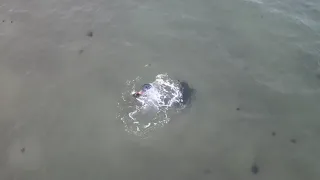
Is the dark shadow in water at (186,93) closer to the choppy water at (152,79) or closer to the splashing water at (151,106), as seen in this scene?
the splashing water at (151,106)

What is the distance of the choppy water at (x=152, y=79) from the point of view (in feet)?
40.2

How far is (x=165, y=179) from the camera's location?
11.8m

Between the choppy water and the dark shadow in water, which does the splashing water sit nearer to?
the dark shadow in water

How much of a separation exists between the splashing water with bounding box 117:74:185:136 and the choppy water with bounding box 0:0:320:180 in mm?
324

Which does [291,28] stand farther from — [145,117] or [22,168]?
[22,168]

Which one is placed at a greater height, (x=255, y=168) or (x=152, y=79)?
(x=152, y=79)

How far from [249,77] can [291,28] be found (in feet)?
12.4

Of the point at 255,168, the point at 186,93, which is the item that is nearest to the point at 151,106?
the point at 186,93

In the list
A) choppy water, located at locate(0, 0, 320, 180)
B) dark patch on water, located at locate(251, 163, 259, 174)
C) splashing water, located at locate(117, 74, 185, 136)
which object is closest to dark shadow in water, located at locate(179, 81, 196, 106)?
splashing water, located at locate(117, 74, 185, 136)

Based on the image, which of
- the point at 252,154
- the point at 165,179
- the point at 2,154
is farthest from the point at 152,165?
the point at 2,154

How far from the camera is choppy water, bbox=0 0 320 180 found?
12242mm

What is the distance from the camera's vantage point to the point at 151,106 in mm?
13758

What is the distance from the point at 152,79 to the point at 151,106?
1.38 meters

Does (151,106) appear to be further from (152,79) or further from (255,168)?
(255,168)
